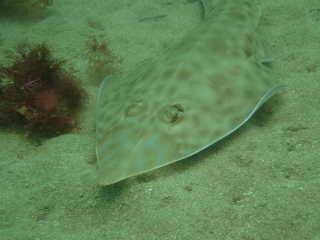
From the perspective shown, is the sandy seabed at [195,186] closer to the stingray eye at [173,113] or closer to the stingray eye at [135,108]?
the stingray eye at [173,113]

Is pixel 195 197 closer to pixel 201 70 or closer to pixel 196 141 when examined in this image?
pixel 196 141

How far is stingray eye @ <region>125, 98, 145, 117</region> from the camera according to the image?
2844 millimetres

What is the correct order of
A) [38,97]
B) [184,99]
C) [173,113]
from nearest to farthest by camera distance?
[173,113]
[184,99]
[38,97]

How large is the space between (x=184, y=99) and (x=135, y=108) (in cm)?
63

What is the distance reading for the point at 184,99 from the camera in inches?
109

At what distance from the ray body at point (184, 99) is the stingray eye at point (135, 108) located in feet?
0.04

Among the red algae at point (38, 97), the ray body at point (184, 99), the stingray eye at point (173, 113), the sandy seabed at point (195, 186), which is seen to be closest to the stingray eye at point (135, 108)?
the ray body at point (184, 99)

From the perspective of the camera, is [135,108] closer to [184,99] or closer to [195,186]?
[184,99]

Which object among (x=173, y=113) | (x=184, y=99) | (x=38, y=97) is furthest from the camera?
(x=38, y=97)

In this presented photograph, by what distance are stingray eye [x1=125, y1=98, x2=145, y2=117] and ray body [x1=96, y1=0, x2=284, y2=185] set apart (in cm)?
1

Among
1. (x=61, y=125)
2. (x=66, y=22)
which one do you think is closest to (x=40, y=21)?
(x=66, y=22)

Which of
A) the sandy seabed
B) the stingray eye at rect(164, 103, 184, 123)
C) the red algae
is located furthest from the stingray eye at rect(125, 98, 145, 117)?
the red algae

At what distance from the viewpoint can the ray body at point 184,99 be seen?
7.80 ft

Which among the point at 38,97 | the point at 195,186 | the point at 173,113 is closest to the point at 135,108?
the point at 173,113
